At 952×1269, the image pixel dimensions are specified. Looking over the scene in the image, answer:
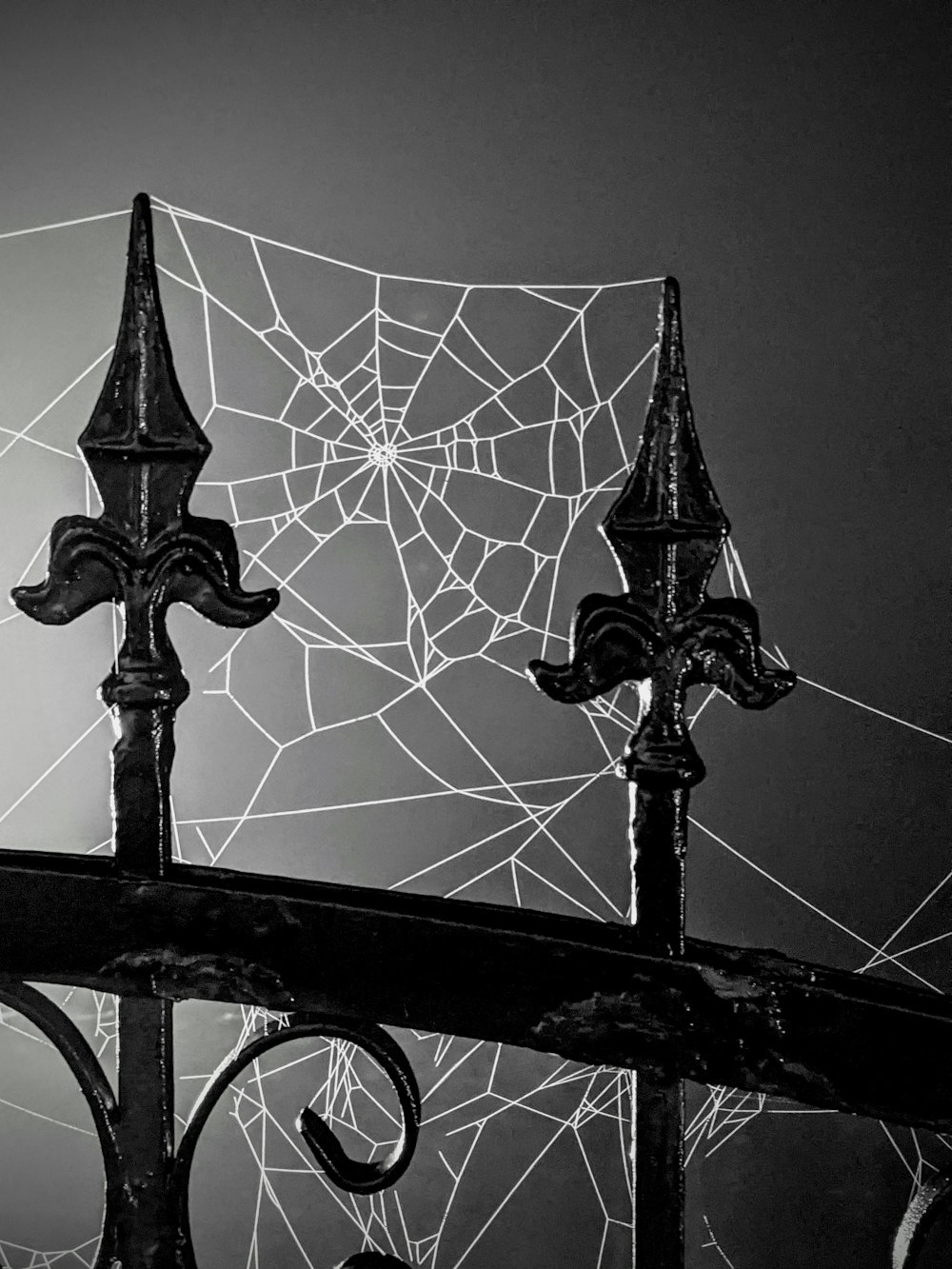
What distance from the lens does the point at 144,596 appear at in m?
0.39

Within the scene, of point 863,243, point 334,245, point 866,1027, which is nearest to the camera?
point 866,1027

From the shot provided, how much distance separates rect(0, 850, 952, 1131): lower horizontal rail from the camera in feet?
1.04

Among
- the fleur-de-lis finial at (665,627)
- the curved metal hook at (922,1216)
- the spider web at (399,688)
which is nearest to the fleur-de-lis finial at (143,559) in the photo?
the fleur-de-lis finial at (665,627)

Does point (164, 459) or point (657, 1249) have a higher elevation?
point (164, 459)

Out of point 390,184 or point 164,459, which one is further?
point 390,184

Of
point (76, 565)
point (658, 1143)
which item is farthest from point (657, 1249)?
point (76, 565)

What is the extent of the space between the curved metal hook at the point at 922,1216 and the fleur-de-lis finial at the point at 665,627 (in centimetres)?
13

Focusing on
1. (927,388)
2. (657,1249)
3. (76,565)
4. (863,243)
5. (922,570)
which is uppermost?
(863,243)

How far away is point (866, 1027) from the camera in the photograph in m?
0.32

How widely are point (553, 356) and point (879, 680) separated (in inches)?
16.4

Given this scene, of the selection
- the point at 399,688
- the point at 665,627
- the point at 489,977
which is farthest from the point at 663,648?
the point at 399,688

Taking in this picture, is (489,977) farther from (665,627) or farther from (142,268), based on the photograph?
(142,268)

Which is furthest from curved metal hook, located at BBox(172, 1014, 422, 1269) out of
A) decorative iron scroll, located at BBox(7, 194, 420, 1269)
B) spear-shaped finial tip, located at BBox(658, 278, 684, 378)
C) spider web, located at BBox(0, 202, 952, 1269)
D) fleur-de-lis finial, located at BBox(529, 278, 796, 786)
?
spider web, located at BBox(0, 202, 952, 1269)

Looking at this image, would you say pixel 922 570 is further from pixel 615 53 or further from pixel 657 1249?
pixel 657 1249
